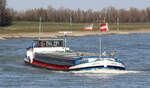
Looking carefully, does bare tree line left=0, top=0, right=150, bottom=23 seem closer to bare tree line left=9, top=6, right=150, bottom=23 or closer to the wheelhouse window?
bare tree line left=9, top=6, right=150, bottom=23

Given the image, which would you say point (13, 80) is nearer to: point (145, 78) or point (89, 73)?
point (89, 73)

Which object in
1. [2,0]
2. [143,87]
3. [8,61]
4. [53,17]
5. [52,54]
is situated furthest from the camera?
[53,17]

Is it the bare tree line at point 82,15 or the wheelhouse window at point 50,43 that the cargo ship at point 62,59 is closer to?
the wheelhouse window at point 50,43

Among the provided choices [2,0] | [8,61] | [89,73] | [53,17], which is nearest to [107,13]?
[53,17]

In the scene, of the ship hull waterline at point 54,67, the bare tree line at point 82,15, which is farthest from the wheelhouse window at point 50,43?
the bare tree line at point 82,15

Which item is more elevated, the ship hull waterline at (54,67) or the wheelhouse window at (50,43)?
the wheelhouse window at (50,43)

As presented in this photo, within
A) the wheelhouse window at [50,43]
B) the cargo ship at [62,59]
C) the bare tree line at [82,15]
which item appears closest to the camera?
the cargo ship at [62,59]

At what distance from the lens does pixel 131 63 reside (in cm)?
4359

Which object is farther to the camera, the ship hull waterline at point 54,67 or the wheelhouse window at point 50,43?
the wheelhouse window at point 50,43

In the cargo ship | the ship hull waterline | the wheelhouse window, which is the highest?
the wheelhouse window

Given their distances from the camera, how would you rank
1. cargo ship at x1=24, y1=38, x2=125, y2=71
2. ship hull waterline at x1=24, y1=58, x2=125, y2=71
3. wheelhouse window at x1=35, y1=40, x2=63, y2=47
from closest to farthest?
cargo ship at x1=24, y1=38, x2=125, y2=71 → ship hull waterline at x1=24, y1=58, x2=125, y2=71 → wheelhouse window at x1=35, y1=40, x2=63, y2=47

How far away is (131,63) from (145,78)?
1005 centimetres

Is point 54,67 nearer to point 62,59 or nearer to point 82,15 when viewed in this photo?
point 62,59

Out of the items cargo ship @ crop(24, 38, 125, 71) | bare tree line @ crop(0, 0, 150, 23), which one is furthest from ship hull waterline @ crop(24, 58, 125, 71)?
bare tree line @ crop(0, 0, 150, 23)
